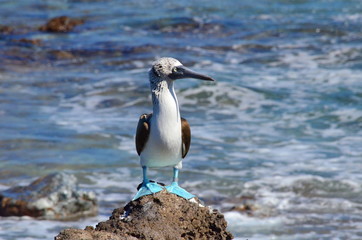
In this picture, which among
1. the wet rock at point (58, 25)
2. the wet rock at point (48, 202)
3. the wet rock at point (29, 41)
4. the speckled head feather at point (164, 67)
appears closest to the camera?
the speckled head feather at point (164, 67)

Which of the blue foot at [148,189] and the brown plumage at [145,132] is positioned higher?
the brown plumage at [145,132]

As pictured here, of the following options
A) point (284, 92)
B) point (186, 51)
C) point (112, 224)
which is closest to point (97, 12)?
point (186, 51)

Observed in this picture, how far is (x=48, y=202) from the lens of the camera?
7980 millimetres

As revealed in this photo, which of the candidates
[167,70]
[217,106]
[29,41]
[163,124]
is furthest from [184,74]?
[29,41]

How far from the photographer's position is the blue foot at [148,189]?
4.12m

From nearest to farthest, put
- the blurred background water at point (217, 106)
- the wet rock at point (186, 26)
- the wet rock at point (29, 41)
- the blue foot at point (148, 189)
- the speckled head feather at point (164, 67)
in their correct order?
the blue foot at point (148, 189) → the speckled head feather at point (164, 67) → the blurred background water at point (217, 106) → the wet rock at point (29, 41) → the wet rock at point (186, 26)

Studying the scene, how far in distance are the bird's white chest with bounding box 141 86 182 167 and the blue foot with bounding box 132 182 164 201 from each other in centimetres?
17

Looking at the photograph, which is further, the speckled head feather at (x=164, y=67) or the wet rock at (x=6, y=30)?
the wet rock at (x=6, y=30)

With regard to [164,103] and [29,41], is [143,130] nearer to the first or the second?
[164,103]

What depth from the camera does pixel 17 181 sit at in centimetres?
904

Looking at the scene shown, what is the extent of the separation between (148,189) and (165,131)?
329 millimetres

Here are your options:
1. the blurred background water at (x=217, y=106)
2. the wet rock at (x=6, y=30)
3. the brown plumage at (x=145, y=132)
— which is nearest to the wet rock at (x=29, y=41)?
the blurred background water at (x=217, y=106)

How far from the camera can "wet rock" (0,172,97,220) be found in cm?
789

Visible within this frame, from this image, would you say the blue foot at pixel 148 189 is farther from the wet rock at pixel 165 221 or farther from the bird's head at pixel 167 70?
the bird's head at pixel 167 70
